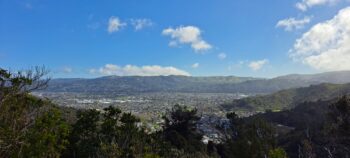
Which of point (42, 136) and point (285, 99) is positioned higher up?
point (42, 136)

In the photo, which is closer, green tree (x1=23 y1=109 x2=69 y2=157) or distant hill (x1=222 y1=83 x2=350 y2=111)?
green tree (x1=23 y1=109 x2=69 y2=157)

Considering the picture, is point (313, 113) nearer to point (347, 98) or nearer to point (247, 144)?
point (247, 144)

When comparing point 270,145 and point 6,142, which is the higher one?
point 6,142

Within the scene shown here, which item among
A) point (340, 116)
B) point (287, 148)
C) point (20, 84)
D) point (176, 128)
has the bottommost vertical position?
point (287, 148)

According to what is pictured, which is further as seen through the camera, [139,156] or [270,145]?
[270,145]

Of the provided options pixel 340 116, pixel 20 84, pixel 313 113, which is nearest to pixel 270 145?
pixel 340 116

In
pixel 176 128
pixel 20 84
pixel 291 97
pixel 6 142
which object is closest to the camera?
pixel 6 142

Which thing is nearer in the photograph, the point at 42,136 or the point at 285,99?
the point at 42,136

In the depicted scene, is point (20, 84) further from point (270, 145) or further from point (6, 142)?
point (270, 145)

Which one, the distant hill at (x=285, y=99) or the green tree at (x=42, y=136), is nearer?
the green tree at (x=42, y=136)

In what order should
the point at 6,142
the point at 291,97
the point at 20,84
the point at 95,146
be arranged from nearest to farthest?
1. the point at 6,142
2. the point at 20,84
3. the point at 95,146
4. the point at 291,97
